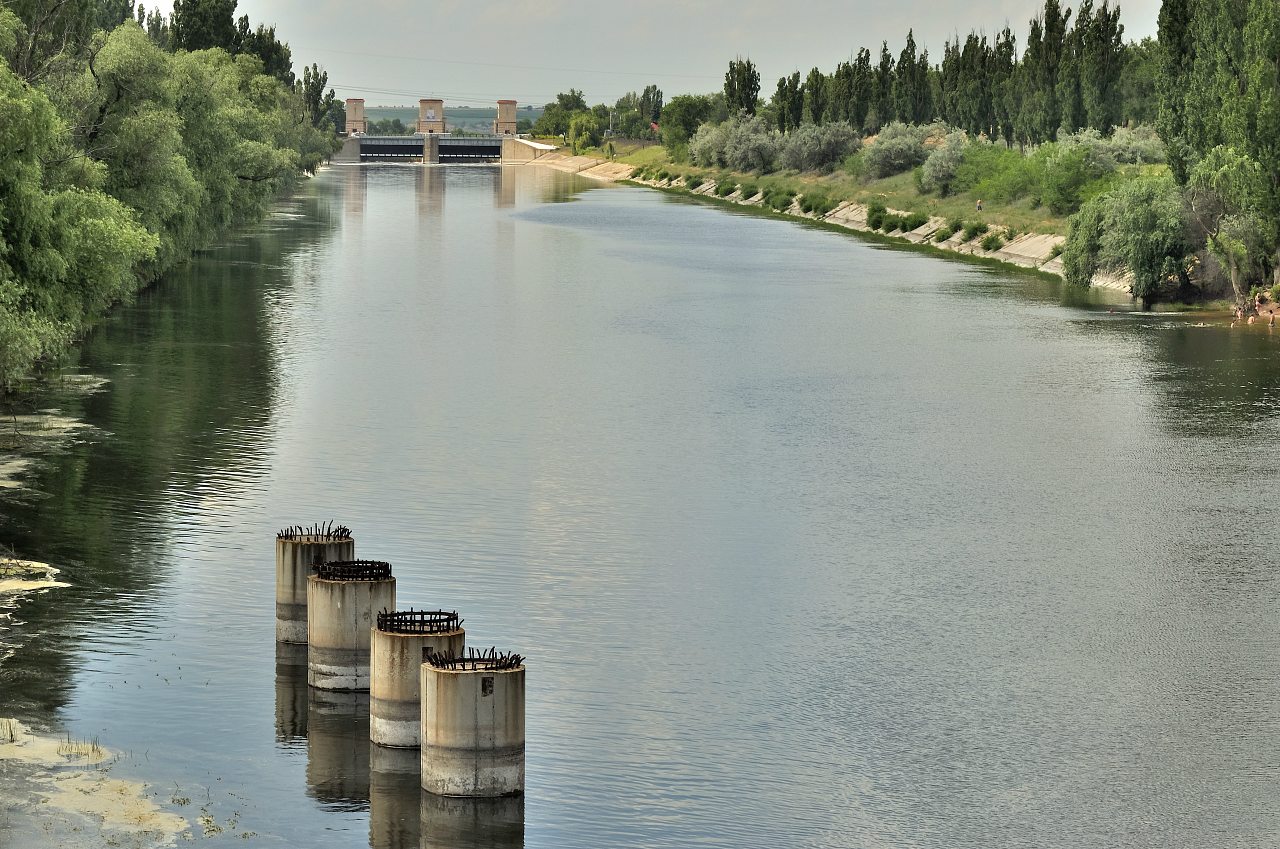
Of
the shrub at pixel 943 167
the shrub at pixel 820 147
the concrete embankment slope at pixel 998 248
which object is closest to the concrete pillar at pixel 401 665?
the concrete embankment slope at pixel 998 248

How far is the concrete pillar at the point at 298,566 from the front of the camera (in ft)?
79.7

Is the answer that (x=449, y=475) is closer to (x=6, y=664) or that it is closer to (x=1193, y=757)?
(x=6, y=664)

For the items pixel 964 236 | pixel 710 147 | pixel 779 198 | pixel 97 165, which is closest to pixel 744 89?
pixel 710 147

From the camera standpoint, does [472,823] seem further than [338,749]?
No

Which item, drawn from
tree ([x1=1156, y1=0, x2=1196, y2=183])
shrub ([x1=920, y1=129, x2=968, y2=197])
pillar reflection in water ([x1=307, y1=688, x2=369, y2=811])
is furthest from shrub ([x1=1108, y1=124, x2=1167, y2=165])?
pillar reflection in water ([x1=307, y1=688, x2=369, y2=811])

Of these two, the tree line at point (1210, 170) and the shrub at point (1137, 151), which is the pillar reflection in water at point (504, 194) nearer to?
the shrub at point (1137, 151)

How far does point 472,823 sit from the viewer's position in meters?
19.4

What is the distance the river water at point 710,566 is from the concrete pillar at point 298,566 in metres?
0.63

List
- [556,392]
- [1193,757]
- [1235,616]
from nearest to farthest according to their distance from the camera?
1. [1193,757]
2. [1235,616]
3. [556,392]

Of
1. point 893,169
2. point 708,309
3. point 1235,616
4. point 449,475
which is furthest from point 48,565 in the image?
point 893,169

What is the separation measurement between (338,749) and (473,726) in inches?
129

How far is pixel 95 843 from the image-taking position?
1845 centimetres

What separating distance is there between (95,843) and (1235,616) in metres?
17.7

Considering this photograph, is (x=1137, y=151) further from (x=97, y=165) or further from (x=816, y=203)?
(x=97, y=165)
